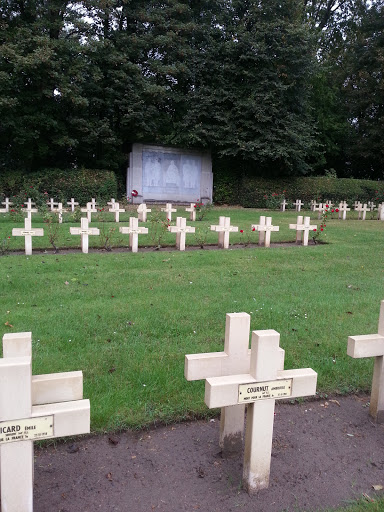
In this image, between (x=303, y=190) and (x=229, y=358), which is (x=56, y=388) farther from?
(x=303, y=190)

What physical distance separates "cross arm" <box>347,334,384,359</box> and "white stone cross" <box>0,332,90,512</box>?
1.56 m

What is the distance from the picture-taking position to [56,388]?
1910 millimetres

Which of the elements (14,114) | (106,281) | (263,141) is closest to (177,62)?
(263,141)

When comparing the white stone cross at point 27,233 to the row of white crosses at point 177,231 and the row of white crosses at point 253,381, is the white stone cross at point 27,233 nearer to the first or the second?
the row of white crosses at point 177,231

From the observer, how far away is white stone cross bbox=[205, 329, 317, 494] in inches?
79.4

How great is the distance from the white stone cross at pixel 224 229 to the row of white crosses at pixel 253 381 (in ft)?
23.9

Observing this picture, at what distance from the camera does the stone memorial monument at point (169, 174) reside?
24.3 m

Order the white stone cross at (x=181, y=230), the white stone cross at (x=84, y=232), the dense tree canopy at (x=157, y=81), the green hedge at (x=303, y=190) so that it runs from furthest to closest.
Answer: the green hedge at (x=303, y=190) < the dense tree canopy at (x=157, y=81) < the white stone cross at (x=181, y=230) < the white stone cross at (x=84, y=232)

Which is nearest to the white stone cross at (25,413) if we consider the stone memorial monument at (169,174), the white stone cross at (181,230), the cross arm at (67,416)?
the cross arm at (67,416)

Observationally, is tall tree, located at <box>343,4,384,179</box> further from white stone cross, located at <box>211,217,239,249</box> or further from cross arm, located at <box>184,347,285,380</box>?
cross arm, located at <box>184,347,285,380</box>

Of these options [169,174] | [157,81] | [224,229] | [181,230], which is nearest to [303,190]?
[169,174]

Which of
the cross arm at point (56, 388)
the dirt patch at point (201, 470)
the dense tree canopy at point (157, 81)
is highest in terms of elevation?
the dense tree canopy at point (157, 81)

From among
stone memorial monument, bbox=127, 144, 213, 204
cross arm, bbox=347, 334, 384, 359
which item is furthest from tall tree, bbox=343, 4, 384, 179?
cross arm, bbox=347, 334, 384, 359

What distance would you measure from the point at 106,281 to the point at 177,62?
19.9 metres
